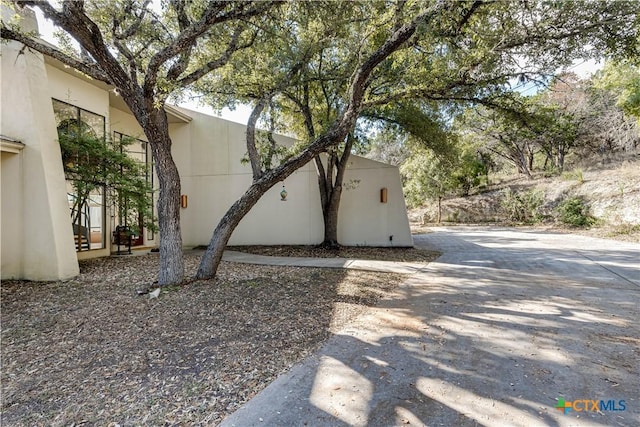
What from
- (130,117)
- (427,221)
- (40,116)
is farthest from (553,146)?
(40,116)

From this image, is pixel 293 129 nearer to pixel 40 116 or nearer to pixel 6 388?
pixel 40 116

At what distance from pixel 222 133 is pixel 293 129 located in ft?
8.64

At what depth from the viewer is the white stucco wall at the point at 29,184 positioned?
5906 mm

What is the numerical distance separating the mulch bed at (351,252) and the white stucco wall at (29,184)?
4844 mm

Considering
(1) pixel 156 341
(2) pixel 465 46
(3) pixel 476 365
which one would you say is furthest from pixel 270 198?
(3) pixel 476 365

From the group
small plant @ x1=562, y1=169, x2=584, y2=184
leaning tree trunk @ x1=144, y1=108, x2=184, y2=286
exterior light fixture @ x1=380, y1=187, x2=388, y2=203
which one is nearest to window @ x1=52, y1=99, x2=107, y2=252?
leaning tree trunk @ x1=144, y1=108, x2=184, y2=286

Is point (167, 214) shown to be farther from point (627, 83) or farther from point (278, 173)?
point (627, 83)

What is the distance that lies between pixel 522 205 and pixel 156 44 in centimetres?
2031

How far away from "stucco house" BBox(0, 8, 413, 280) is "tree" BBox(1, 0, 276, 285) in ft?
4.36

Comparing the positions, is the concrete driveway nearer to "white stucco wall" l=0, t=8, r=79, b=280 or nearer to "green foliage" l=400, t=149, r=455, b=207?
"white stucco wall" l=0, t=8, r=79, b=280

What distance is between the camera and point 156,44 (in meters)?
6.27

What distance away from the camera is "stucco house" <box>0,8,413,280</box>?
594 centimetres

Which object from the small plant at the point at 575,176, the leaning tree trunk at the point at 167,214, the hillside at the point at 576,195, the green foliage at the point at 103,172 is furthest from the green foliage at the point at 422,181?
the leaning tree trunk at the point at 167,214

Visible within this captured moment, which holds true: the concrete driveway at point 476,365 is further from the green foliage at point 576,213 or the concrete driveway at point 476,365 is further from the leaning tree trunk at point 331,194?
the green foliage at point 576,213
